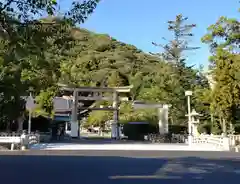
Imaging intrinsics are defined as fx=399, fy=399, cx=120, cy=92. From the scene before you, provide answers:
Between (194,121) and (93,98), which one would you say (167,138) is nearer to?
(194,121)

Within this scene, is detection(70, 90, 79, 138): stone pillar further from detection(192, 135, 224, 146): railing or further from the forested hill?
detection(192, 135, 224, 146): railing

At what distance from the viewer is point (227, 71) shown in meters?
26.8

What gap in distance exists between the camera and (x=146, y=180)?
8.95 m

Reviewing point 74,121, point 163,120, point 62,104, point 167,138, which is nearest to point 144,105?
point 163,120

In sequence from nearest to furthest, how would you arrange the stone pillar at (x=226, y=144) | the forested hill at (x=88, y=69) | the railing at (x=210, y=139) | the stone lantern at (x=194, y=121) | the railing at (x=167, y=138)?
the forested hill at (x=88, y=69) < the stone pillar at (x=226, y=144) < the railing at (x=210, y=139) < the stone lantern at (x=194, y=121) < the railing at (x=167, y=138)

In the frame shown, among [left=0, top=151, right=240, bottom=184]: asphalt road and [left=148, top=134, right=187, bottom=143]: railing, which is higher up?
[left=148, top=134, right=187, bottom=143]: railing

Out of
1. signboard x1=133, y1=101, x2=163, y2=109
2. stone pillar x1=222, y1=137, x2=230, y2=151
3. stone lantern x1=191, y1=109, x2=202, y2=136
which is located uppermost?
signboard x1=133, y1=101, x2=163, y2=109

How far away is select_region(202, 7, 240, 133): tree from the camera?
2630 centimetres

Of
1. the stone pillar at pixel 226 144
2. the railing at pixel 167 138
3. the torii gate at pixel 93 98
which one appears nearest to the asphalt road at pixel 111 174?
the stone pillar at pixel 226 144

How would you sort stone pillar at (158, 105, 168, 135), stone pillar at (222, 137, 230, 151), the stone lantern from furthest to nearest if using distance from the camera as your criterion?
1. stone pillar at (158, 105, 168, 135)
2. the stone lantern
3. stone pillar at (222, 137, 230, 151)

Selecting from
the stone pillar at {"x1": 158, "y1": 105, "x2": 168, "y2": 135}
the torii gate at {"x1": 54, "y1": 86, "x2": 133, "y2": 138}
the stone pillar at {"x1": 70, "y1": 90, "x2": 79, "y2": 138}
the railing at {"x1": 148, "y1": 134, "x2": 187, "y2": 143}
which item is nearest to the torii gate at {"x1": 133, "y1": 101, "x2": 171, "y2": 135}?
the stone pillar at {"x1": 158, "y1": 105, "x2": 168, "y2": 135}

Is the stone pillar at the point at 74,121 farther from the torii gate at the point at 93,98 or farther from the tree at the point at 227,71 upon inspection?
the tree at the point at 227,71

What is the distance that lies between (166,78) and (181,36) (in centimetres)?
Result: 822

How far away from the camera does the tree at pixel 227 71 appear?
26297 millimetres
